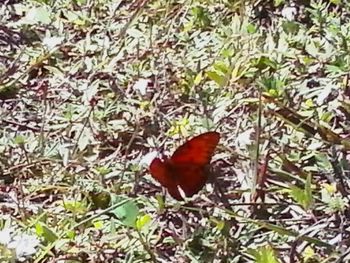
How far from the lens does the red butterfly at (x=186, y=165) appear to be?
71.9 inches

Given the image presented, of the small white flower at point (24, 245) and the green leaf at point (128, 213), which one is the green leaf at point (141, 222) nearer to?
the green leaf at point (128, 213)

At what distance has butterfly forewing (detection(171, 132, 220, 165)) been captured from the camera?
1819 mm

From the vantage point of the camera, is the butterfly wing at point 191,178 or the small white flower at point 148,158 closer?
the butterfly wing at point 191,178

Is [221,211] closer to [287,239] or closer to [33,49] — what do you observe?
[287,239]

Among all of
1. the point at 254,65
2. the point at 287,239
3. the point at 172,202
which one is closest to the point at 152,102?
the point at 254,65

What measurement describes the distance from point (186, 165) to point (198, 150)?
0.04 metres

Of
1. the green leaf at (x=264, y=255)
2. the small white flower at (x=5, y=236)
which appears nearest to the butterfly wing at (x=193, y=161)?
the green leaf at (x=264, y=255)

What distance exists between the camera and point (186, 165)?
1.85 m

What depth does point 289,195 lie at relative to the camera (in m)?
A: 1.97

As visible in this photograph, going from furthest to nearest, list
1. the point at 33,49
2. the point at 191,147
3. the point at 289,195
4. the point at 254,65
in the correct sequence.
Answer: the point at 33,49 < the point at 254,65 < the point at 289,195 < the point at 191,147

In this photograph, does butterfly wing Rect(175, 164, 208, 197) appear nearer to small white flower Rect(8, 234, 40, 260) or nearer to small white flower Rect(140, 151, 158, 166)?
small white flower Rect(140, 151, 158, 166)

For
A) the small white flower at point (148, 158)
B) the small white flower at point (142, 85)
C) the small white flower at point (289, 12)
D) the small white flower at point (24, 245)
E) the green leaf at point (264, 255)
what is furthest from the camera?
the small white flower at point (289, 12)

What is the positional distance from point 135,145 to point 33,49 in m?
0.57

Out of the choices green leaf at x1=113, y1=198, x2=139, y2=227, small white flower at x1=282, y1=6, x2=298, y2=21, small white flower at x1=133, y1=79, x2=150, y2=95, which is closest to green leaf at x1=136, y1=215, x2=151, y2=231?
green leaf at x1=113, y1=198, x2=139, y2=227
